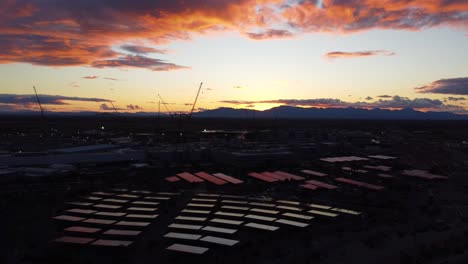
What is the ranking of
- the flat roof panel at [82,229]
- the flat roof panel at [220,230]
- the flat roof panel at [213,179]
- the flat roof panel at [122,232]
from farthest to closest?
the flat roof panel at [213,179]
the flat roof panel at [82,229]
the flat roof panel at [220,230]
the flat roof panel at [122,232]

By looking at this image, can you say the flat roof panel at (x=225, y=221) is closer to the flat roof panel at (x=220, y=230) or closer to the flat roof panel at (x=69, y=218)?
the flat roof panel at (x=220, y=230)

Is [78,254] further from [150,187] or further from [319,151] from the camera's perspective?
[319,151]

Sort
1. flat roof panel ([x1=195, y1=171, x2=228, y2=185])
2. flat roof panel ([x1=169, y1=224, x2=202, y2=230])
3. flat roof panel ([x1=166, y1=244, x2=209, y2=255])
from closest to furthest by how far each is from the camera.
Answer: flat roof panel ([x1=166, y1=244, x2=209, y2=255]) → flat roof panel ([x1=169, y1=224, x2=202, y2=230]) → flat roof panel ([x1=195, y1=171, x2=228, y2=185])

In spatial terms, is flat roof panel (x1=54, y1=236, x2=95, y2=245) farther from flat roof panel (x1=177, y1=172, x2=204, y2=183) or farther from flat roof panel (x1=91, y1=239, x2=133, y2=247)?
flat roof panel (x1=177, y1=172, x2=204, y2=183)

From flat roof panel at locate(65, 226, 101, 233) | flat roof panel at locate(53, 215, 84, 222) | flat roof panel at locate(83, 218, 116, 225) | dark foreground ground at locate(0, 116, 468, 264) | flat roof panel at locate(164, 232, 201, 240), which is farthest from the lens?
flat roof panel at locate(53, 215, 84, 222)

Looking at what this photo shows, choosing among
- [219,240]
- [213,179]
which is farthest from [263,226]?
[213,179]

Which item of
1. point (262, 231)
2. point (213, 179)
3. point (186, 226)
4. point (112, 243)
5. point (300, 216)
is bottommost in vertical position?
point (262, 231)

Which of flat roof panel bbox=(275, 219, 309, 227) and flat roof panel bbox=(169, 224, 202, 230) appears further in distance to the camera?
flat roof panel bbox=(275, 219, 309, 227)

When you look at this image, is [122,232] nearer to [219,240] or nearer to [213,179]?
[219,240]

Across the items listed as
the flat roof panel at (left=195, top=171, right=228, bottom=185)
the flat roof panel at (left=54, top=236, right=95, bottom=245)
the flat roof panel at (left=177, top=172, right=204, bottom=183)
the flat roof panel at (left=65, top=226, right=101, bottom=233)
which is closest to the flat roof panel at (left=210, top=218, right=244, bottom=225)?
the flat roof panel at (left=65, top=226, right=101, bottom=233)

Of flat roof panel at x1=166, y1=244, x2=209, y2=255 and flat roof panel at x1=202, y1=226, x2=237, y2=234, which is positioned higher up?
flat roof panel at x1=166, y1=244, x2=209, y2=255

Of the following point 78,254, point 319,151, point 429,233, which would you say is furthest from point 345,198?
point 319,151

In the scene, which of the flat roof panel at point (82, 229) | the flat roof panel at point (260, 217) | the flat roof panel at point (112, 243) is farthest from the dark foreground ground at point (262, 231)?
the flat roof panel at point (260, 217)
